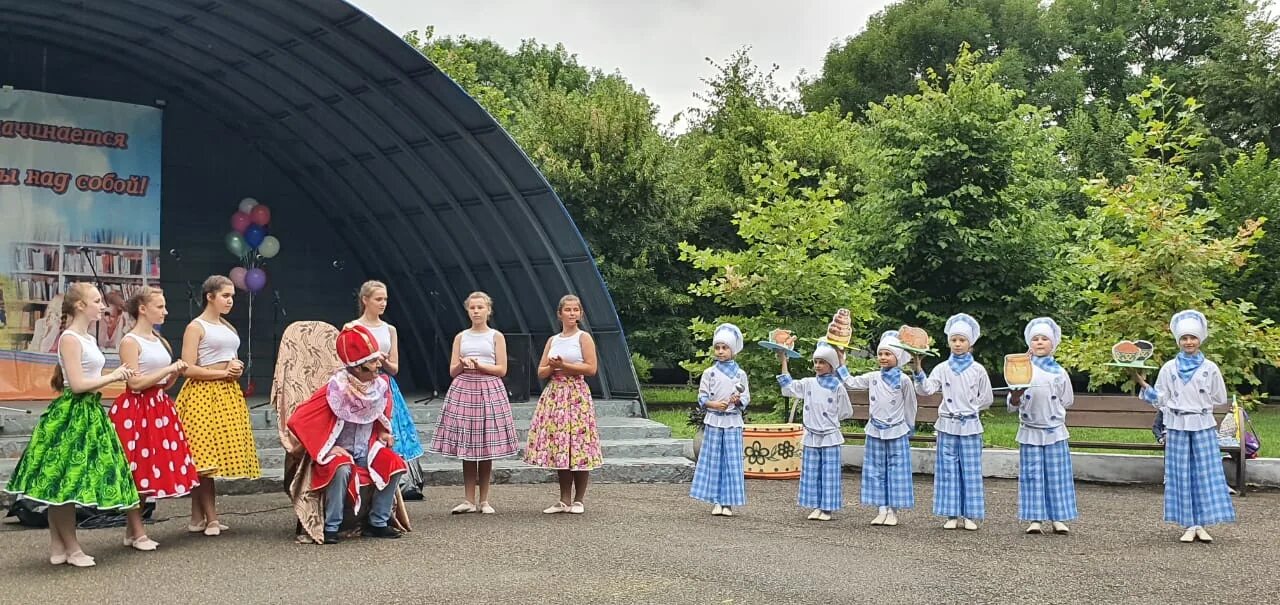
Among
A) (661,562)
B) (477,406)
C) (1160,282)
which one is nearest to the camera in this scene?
(661,562)

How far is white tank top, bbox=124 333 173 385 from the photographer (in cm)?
663

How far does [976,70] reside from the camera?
17.1m

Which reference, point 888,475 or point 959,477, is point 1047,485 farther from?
point 888,475

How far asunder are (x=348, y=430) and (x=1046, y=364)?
4472 mm

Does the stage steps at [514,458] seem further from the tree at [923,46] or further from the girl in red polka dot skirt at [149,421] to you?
the tree at [923,46]

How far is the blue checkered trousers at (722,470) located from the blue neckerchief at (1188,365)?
9.54 feet

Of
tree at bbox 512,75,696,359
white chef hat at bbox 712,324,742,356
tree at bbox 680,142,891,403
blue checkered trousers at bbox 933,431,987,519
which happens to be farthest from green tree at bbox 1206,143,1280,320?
white chef hat at bbox 712,324,742,356

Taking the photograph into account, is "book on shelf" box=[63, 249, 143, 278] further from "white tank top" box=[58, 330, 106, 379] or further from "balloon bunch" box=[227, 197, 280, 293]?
"white tank top" box=[58, 330, 106, 379]

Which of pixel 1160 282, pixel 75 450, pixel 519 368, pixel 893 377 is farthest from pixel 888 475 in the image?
pixel 519 368

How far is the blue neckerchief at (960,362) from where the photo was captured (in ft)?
26.3

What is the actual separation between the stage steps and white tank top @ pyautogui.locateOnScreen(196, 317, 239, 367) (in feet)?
8.12

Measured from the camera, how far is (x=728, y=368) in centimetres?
864

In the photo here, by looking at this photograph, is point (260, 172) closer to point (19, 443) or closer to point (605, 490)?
point (19, 443)

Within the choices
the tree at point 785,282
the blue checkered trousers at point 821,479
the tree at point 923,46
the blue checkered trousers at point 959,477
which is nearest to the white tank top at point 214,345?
the blue checkered trousers at point 821,479
